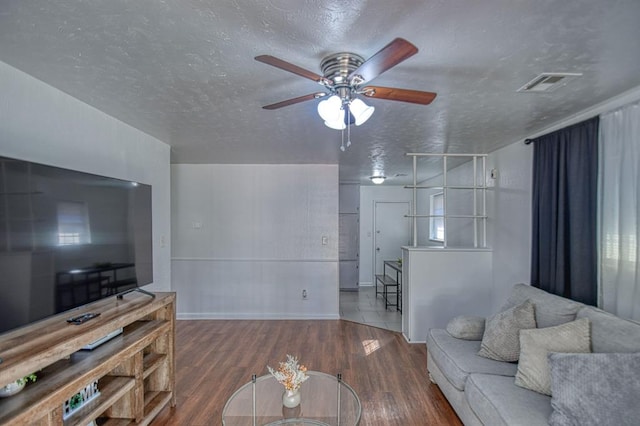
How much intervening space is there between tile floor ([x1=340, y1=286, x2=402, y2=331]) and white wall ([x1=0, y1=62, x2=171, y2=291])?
287cm

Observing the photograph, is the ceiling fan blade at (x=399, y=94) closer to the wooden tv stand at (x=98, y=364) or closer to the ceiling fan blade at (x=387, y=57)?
the ceiling fan blade at (x=387, y=57)

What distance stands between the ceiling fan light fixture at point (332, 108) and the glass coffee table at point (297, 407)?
1656 millimetres

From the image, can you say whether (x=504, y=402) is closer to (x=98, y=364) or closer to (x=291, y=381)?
(x=291, y=381)

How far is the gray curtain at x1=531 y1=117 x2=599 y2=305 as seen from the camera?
2414mm

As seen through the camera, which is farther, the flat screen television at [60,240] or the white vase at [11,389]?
the flat screen television at [60,240]

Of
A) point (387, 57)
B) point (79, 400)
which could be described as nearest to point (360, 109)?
point (387, 57)

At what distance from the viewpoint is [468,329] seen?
2.72m

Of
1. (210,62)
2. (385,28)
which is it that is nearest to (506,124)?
(385,28)

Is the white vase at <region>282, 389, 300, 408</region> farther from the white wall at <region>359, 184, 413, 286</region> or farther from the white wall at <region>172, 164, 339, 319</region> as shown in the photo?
the white wall at <region>359, 184, 413, 286</region>

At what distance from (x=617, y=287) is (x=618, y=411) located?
3.59ft

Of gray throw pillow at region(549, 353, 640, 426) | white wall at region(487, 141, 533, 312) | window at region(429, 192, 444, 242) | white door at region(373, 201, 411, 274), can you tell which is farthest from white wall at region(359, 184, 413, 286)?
gray throw pillow at region(549, 353, 640, 426)

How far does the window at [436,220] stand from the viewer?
251 inches

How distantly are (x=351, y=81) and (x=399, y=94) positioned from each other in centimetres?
28

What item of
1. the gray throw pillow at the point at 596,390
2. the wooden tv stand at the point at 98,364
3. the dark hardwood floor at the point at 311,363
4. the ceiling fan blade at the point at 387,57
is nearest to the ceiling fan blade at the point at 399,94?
the ceiling fan blade at the point at 387,57
